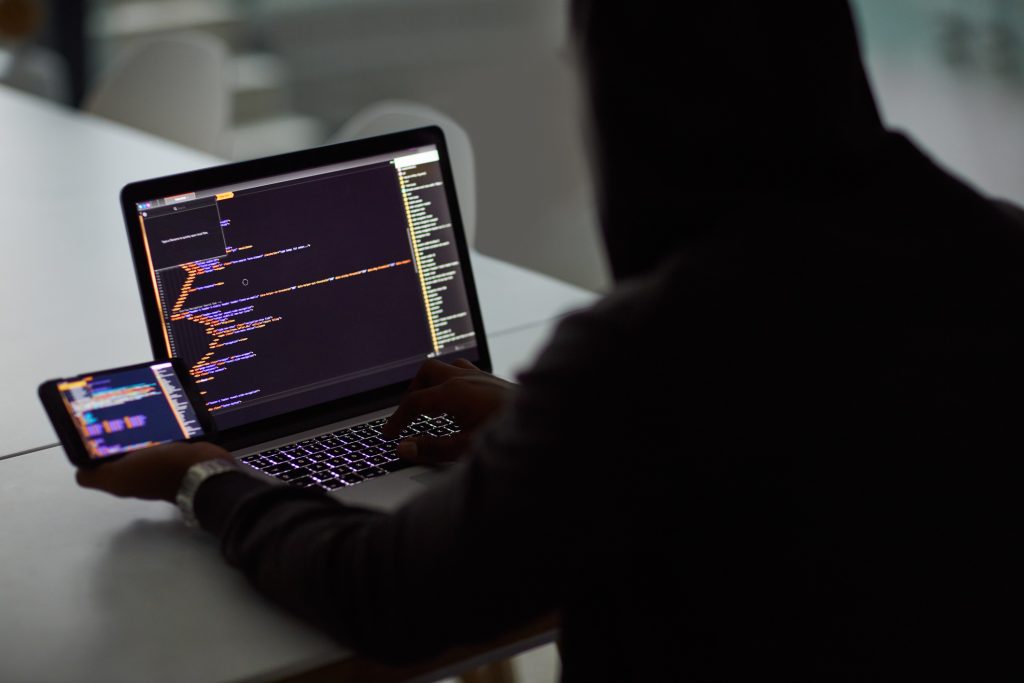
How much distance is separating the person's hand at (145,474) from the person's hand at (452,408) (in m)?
0.22

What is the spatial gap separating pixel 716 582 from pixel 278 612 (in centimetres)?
41

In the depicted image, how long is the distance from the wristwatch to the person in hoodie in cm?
31

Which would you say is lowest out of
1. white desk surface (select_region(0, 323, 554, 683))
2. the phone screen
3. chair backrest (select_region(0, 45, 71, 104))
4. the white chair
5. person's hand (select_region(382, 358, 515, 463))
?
white desk surface (select_region(0, 323, 554, 683))

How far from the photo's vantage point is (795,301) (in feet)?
2.59

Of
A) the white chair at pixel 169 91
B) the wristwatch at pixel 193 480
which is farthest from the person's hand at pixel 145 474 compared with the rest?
the white chair at pixel 169 91

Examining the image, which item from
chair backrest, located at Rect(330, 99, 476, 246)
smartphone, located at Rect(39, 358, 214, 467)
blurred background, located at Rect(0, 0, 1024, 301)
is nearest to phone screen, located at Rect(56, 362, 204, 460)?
smartphone, located at Rect(39, 358, 214, 467)

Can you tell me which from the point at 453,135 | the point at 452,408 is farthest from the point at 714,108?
the point at 453,135

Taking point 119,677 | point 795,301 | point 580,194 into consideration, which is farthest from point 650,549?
point 580,194

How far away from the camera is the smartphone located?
1160 mm

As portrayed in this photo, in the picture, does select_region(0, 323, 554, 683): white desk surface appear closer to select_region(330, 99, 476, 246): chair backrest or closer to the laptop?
the laptop

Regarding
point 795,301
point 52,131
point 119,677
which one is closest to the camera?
point 795,301

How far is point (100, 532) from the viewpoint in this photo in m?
1.20

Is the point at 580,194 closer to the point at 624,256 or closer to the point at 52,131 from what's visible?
the point at 52,131

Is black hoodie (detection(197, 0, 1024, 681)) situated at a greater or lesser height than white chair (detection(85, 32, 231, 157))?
lesser
